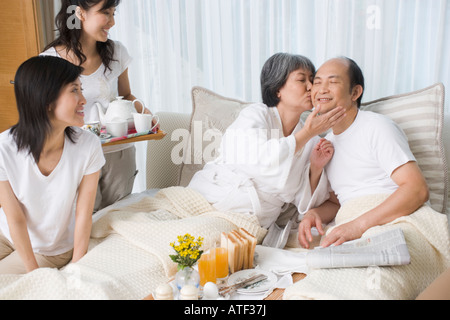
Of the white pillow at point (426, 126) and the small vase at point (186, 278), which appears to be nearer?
the small vase at point (186, 278)

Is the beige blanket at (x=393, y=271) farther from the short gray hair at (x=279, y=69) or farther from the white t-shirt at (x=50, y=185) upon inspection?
the white t-shirt at (x=50, y=185)

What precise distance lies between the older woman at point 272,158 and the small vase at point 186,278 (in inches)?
25.0

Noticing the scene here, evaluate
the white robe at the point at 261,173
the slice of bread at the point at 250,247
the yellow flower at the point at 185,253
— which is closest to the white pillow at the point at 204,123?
the white robe at the point at 261,173

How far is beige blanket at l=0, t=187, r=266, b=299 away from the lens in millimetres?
1515

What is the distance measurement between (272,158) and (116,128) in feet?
2.43

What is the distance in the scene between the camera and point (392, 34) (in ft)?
8.68

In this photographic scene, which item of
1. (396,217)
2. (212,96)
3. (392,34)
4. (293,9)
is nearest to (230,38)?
(293,9)

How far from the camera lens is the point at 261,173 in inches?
82.1

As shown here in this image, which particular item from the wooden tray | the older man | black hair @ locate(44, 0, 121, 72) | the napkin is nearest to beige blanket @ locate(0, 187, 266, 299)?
the napkin

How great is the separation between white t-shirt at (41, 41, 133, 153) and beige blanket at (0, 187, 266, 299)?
1.33 ft

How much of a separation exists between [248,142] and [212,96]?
61cm

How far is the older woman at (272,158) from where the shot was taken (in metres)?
2.07

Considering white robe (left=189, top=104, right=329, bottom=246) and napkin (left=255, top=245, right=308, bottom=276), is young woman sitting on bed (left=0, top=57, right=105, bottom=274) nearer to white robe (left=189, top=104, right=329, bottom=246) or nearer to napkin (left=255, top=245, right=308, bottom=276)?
white robe (left=189, top=104, right=329, bottom=246)

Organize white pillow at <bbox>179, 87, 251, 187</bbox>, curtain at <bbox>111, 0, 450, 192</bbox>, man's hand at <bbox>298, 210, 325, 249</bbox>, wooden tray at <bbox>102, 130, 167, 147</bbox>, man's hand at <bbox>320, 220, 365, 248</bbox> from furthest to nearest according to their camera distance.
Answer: curtain at <bbox>111, 0, 450, 192</bbox>, white pillow at <bbox>179, 87, 251, 187</bbox>, wooden tray at <bbox>102, 130, 167, 147</bbox>, man's hand at <bbox>298, 210, 325, 249</bbox>, man's hand at <bbox>320, 220, 365, 248</bbox>
